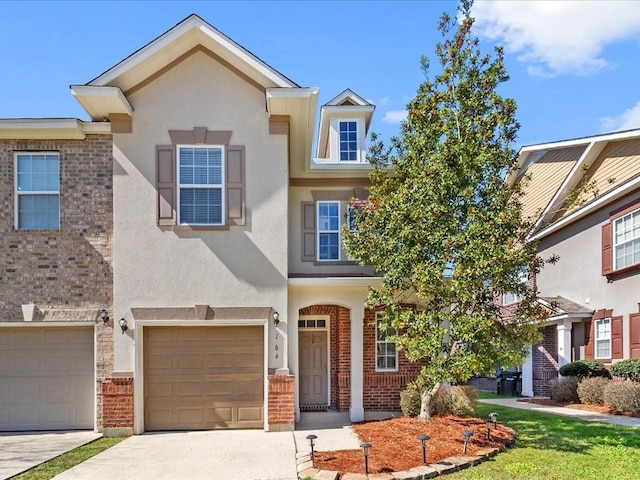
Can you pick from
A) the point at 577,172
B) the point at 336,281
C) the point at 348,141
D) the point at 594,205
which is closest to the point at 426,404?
the point at 336,281

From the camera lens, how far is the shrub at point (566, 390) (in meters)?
15.9

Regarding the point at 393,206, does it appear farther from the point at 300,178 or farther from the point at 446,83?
the point at 300,178

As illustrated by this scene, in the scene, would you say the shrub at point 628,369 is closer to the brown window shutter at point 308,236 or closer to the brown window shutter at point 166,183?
the brown window shutter at point 308,236

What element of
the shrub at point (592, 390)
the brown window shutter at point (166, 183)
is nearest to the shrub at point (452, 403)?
the shrub at point (592, 390)

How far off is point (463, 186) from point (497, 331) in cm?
275

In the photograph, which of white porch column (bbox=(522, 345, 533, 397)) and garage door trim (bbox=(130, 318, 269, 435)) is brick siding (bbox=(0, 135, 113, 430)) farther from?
white porch column (bbox=(522, 345, 533, 397))

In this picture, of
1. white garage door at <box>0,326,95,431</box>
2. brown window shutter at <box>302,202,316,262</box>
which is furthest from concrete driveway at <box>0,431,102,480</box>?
brown window shutter at <box>302,202,316,262</box>

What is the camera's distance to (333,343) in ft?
46.1

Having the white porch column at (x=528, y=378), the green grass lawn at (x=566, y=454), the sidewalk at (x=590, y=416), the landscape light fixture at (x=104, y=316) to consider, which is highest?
the landscape light fixture at (x=104, y=316)

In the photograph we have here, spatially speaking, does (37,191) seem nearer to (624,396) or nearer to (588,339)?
(624,396)

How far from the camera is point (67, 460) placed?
9.05 meters

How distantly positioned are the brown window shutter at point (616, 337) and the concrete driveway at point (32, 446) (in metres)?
13.7

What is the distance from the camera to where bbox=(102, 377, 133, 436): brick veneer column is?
11.1 meters

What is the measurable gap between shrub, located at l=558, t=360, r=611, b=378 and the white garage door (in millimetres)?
13423
